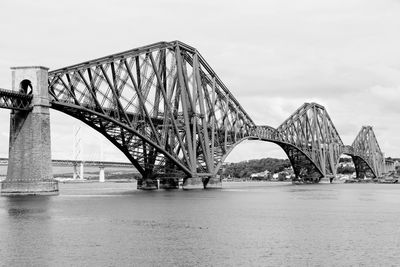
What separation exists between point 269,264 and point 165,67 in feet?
290

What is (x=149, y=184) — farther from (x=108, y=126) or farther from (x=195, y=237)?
(x=195, y=237)

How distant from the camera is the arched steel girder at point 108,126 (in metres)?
97.8

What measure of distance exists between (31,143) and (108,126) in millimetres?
25628

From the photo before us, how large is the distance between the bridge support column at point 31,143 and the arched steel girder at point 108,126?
4.47 meters

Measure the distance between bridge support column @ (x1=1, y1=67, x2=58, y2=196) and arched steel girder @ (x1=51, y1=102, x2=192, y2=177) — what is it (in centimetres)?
447

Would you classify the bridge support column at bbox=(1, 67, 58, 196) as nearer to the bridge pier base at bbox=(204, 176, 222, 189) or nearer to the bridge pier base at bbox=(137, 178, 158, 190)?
the bridge pier base at bbox=(137, 178, 158, 190)

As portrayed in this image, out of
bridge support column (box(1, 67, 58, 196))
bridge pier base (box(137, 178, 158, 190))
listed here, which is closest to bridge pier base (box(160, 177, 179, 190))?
bridge pier base (box(137, 178, 158, 190))

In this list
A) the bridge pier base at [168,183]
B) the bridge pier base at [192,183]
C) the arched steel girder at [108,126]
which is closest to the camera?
the arched steel girder at [108,126]

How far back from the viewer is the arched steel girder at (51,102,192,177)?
97.8 m

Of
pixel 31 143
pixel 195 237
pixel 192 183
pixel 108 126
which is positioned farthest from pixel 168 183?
pixel 195 237

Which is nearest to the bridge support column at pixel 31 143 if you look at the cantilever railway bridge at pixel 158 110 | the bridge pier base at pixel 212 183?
the cantilever railway bridge at pixel 158 110

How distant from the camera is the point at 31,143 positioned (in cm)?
8625

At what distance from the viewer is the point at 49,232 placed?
1879 inches

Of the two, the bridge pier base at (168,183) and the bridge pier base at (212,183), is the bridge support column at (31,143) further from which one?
the bridge pier base at (212,183)
